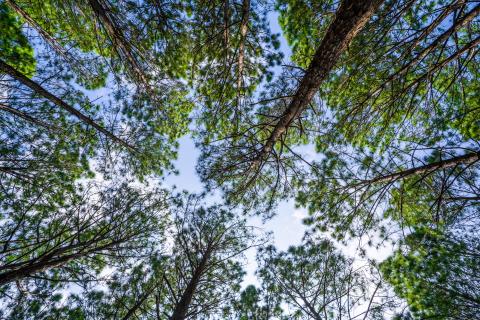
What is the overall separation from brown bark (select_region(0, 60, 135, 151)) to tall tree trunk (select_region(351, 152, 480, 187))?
21.7 feet

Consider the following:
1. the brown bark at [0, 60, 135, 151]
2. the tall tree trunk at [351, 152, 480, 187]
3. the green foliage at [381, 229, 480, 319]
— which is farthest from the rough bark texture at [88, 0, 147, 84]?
the green foliage at [381, 229, 480, 319]

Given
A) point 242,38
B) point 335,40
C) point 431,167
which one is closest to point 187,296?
point 431,167

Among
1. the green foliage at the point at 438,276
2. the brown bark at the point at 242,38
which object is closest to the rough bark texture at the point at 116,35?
the brown bark at the point at 242,38

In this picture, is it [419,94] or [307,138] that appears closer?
[419,94]

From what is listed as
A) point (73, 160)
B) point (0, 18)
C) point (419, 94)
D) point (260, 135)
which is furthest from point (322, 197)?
point (0, 18)

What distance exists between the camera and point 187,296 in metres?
5.54

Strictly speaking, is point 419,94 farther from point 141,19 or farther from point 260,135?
point 141,19

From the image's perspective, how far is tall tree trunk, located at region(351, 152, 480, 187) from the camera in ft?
12.0

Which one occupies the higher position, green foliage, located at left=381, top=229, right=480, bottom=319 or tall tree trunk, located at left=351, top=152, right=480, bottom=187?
tall tree trunk, located at left=351, top=152, right=480, bottom=187

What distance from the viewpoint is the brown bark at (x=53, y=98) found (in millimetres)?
4305

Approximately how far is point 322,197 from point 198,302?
192 inches

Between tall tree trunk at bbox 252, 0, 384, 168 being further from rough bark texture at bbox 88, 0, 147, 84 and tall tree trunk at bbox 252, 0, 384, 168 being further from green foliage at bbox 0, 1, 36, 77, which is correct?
green foliage at bbox 0, 1, 36, 77

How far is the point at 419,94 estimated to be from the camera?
17.3 ft

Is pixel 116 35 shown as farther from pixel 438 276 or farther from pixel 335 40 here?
pixel 438 276
